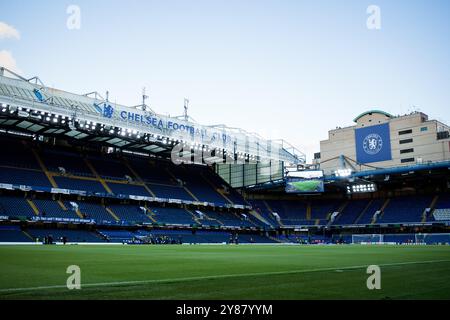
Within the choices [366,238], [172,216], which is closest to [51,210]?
[172,216]

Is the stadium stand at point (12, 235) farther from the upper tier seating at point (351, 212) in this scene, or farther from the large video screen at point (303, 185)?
the upper tier seating at point (351, 212)

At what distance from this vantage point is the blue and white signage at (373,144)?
75.8 m

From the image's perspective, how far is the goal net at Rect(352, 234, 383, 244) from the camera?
6448cm

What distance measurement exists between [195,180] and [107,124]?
26.8 metres

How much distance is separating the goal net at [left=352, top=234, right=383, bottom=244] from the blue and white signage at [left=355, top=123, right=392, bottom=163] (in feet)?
55.0

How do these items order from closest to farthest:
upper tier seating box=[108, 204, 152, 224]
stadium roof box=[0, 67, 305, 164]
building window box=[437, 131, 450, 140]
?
stadium roof box=[0, 67, 305, 164] → upper tier seating box=[108, 204, 152, 224] → building window box=[437, 131, 450, 140]

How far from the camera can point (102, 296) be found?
21.4 ft

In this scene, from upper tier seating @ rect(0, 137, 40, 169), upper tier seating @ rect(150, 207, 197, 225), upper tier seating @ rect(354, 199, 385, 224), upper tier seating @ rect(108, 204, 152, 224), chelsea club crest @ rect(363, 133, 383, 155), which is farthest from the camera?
chelsea club crest @ rect(363, 133, 383, 155)

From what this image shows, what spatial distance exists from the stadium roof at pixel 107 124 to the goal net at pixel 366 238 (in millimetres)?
18806

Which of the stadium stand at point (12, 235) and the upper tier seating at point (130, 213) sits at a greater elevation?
the upper tier seating at point (130, 213)

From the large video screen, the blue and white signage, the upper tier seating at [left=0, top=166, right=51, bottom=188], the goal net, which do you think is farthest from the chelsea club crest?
the upper tier seating at [left=0, top=166, right=51, bottom=188]

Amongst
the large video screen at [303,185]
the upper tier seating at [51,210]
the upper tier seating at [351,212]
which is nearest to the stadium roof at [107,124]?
the large video screen at [303,185]

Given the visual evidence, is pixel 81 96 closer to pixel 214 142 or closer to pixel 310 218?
pixel 214 142

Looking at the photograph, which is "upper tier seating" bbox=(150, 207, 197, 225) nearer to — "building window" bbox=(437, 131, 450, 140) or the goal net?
the goal net
